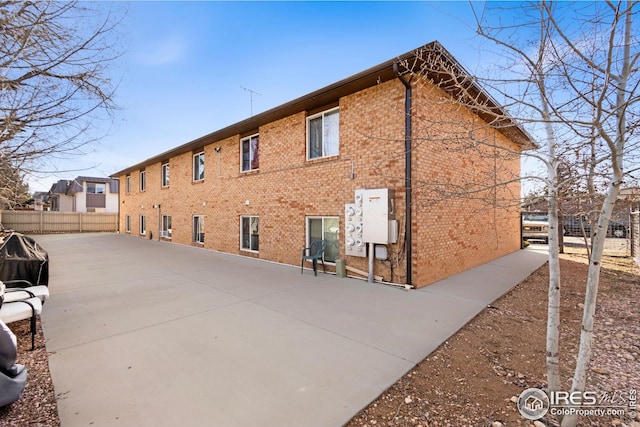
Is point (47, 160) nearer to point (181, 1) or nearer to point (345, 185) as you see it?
point (181, 1)

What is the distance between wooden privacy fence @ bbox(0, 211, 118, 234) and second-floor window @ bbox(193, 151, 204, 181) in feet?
55.0

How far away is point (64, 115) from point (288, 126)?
6.32m

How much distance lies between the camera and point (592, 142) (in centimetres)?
232

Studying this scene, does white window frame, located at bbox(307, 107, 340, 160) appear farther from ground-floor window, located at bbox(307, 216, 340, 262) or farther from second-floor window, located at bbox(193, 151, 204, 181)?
second-floor window, located at bbox(193, 151, 204, 181)

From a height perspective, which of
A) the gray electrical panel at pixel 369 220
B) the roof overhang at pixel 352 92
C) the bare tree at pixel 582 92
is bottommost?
the gray electrical panel at pixel 369 220

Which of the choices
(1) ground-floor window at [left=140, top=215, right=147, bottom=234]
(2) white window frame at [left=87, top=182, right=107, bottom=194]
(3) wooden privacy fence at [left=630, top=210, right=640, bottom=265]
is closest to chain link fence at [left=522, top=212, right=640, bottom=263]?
(3) wooden privacy fence at [left=630, top=210, right=640, bottom=265]

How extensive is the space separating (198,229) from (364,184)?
9643mm

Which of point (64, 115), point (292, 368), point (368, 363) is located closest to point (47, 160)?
point (64, 115)

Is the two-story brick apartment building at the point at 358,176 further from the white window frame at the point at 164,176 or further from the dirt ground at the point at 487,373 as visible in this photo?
the white window frame at the point at 164,176

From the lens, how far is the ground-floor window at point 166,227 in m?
15.9

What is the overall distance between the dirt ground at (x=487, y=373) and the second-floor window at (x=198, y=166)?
985 centimetres

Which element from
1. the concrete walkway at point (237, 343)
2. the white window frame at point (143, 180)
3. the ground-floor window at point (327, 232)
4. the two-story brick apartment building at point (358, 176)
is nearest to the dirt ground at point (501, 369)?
the concrete walkway at point (237, 343)

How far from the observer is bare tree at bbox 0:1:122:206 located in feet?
9.70

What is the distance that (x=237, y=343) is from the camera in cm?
354
